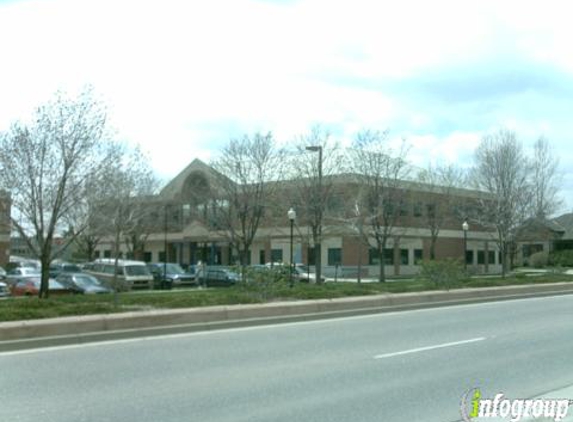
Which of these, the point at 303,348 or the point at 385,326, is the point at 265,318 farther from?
the point at 303,348

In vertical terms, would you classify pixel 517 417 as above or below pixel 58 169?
below

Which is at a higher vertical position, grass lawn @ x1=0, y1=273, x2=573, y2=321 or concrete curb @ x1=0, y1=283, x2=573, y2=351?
grass lawn @ x1=0, y1=273, x2=573, y2=321

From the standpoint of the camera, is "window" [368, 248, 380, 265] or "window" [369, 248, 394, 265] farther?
"window" [369, 248, 394, 265]

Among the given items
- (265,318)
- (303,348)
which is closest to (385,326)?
(265,318)

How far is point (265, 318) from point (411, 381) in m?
7.38

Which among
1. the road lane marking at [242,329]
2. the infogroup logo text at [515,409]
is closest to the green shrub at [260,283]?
the road lane marking at [242,329]

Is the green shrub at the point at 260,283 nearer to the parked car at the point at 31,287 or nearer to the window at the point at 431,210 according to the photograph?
the parked car at the point at 31,287

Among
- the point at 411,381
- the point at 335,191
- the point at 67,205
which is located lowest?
the point at 411,381

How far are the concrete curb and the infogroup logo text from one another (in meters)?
7.96

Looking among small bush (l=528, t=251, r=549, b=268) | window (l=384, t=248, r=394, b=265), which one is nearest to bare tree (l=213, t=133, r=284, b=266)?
window (l=384, t=248, r=394, b=265)

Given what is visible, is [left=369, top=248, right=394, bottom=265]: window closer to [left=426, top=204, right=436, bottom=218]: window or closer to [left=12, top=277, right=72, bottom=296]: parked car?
[left=426, top=204, right=436, bottom=218]: window

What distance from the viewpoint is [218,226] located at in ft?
151

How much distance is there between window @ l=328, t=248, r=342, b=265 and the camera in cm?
5653

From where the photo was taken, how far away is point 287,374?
31.4 ft
